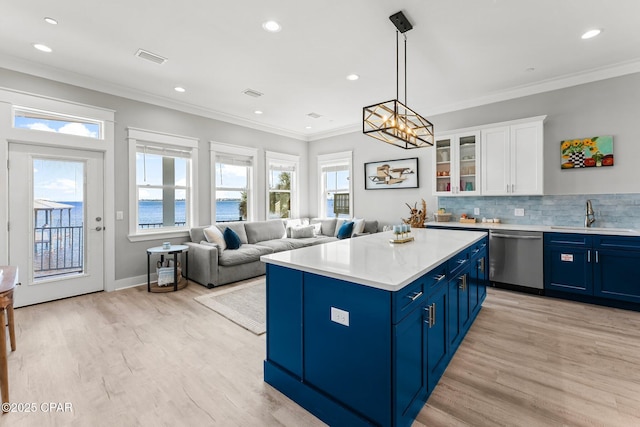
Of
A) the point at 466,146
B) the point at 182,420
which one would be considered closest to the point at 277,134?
the point at 466,146

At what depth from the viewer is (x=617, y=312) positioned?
3367mm

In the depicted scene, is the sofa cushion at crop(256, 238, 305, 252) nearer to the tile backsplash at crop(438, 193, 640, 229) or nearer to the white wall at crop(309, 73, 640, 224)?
the white wall at crop(309, 73, 640, 224)

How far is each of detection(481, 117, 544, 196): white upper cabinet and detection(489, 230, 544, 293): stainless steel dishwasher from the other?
705 millimetres

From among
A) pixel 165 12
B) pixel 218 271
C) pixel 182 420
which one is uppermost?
pixel 165 12

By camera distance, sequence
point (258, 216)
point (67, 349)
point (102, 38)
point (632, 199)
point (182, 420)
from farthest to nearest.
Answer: point (258, 216)
point (632, 199)
point (102, 38)
point (67, 349)
point (182, 420)

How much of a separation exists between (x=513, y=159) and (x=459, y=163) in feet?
2.43

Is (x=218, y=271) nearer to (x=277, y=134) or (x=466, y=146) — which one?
(x=277, y=134)

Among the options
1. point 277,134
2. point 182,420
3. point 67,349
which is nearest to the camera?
point 182,420

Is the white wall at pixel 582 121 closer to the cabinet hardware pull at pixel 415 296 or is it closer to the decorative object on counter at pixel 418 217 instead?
the decorative object on counter at pixel 418 217

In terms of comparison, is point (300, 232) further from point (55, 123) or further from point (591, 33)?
point (591, 33)

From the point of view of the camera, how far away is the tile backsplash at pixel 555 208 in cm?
376

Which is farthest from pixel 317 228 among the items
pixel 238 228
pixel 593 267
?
pixel 593 267

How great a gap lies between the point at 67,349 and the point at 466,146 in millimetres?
5621

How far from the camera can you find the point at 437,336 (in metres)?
2.00
